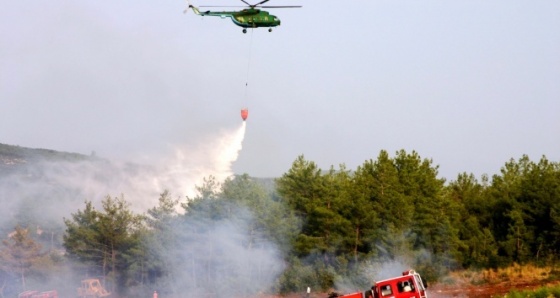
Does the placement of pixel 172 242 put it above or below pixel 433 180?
below

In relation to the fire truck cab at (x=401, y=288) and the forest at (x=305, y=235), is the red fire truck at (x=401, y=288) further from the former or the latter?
the forest at (x=305, y=235)

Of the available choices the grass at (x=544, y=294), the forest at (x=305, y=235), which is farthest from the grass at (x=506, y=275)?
the grass at (x=544, y=294)

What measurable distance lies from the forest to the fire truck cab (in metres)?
15.2

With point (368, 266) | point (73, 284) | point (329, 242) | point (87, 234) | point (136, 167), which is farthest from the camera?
point (136, 167)

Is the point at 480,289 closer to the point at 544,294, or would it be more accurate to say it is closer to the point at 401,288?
the point at 401,288

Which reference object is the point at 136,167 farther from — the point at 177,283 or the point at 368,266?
the point at 368,266

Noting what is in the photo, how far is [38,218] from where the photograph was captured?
395 ft

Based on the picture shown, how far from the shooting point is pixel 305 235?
50.1 meters

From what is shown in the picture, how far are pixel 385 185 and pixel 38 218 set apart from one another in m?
85.7

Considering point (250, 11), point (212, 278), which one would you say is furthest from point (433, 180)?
point (250, 11)

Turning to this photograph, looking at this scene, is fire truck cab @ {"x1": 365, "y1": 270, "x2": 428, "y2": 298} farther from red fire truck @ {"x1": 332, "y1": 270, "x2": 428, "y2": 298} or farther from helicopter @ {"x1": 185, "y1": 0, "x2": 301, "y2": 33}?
helicopter @ {"x1": 185, "y1": 0, "x2": 301, "y2": 33}

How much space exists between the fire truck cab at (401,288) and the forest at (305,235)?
15.2 m

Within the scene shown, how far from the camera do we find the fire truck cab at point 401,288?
29.7 meters

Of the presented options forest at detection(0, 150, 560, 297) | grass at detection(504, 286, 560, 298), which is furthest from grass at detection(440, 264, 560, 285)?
grass at detection(504, 286, 560, 298)
